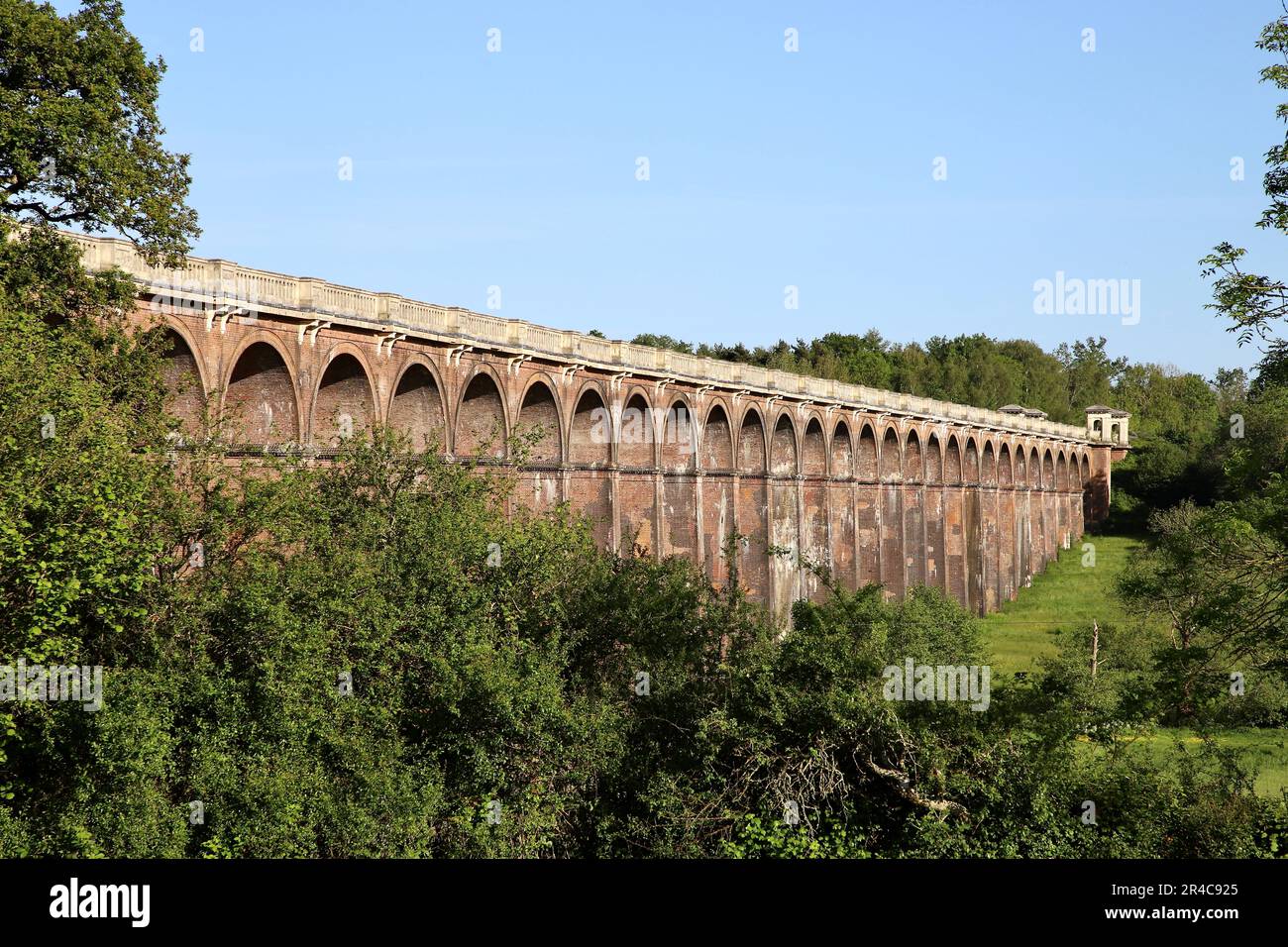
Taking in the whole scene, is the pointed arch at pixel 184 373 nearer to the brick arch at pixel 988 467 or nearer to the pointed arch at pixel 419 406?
the pointed arch at pixel 419 406

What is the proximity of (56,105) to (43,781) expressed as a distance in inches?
388

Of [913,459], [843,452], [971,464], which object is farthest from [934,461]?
[843,452]

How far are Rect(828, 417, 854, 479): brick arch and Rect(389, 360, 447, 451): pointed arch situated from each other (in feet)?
102

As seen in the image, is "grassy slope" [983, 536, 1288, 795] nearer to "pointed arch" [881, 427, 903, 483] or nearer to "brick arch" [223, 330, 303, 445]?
"pointed arch" [881, 427, 903, 483]

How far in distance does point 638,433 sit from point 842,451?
19709 mm

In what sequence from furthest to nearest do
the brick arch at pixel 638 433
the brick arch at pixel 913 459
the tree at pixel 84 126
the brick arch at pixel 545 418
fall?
the brick arch at pixel 913 459, the brick arch at pixel 638 433, the brick arch at pixel 545 418, the tree at pixel 84 126

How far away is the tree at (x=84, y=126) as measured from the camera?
1995cm

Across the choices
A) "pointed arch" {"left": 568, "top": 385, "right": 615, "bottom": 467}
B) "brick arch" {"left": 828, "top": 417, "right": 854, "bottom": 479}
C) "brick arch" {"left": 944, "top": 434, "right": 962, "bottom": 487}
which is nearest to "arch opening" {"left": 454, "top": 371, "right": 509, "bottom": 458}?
"pointed arch" {"left": 568, "top": 385, "right": 615, "bottom": 467}

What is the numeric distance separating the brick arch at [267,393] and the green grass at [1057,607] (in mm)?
26977

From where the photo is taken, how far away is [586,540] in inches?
936

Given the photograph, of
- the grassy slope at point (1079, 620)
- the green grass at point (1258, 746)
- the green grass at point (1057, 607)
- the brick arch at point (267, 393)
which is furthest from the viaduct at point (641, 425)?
the green grass at point (1258, 746)

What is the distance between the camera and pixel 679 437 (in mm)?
49312

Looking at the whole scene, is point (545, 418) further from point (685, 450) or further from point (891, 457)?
point (891, 457)

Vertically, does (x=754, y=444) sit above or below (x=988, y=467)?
above
